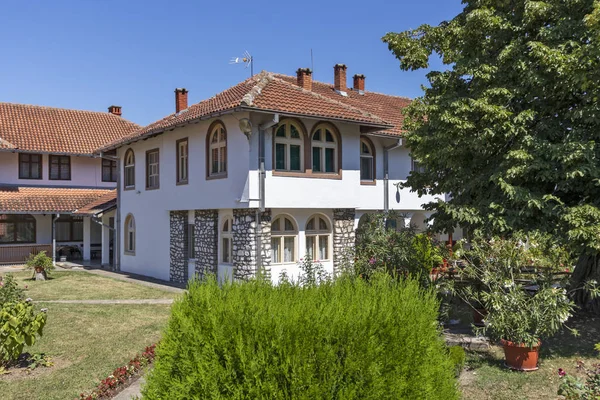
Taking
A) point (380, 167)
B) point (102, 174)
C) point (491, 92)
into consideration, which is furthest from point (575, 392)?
point (102, 174)

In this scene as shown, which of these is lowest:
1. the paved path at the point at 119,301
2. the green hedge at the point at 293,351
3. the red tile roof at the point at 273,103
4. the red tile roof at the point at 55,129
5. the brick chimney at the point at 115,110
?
the paved path at the point at 119,301

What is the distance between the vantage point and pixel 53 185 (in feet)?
90.3

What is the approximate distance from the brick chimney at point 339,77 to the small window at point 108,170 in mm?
14785

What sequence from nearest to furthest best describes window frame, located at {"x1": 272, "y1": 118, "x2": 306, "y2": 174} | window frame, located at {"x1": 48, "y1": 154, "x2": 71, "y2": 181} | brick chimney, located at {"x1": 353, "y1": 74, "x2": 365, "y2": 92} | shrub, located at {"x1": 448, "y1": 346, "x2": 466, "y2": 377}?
shrub, located at {"x1": 448, "y1": 346, "x2": 466, "y2": 377} → window frame, located at {"x1": 272, "y1": 118, "x2": 306, "y2": 174} → brick chimney, located at {"x1": 353, "y1": 74, "x2": 365, "y2": 92} → window frame, located at {"x1": 48, "y1": 154, "x2": 71, "y2": 181}

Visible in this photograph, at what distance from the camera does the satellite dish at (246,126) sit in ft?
50.5

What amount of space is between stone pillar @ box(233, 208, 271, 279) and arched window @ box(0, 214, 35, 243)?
1591 cm

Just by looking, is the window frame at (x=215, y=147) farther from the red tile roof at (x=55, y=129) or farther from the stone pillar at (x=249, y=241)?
the red tile roof at (x=55, y=129)

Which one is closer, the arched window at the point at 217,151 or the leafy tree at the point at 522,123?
the leafy tree at the point at 522,123

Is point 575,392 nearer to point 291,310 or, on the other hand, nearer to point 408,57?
point 291,310

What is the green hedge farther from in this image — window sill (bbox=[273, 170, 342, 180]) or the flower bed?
window sill (bbox=[273, 170, 342, 180])

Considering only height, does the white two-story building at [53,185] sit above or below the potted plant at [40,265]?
above

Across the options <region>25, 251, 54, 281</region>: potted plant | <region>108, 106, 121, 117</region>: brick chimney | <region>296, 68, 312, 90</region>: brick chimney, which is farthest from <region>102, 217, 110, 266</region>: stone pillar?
<region>296, 68, 312, 90</region>: brick chimney

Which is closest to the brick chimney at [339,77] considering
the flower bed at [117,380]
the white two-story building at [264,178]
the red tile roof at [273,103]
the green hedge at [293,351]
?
the white two-story building at [264,178]

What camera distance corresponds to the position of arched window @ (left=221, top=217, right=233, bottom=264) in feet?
56.5
